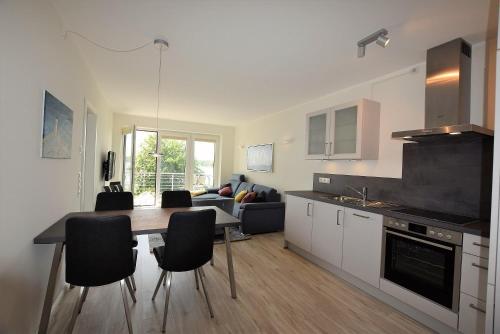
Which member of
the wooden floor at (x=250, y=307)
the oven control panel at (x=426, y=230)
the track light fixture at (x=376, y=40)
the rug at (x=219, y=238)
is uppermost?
the track light fixture at (x=376, y=40)

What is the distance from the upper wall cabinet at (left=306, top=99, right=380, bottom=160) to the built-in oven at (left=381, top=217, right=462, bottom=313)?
1043 millimetres

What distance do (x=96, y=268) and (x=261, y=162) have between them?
4432 mm

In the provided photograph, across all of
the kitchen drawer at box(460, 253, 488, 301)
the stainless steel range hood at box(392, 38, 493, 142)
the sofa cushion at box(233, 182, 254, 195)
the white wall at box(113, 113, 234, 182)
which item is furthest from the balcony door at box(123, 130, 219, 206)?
the kitchen drawer at box(460, 253, 488, 301)

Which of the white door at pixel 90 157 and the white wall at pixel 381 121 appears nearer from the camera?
the white wall at pixel 381 121

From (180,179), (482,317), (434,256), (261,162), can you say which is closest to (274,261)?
(434,256)

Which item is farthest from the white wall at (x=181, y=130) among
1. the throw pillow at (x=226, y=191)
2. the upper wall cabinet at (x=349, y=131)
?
the upper wall cabinet at (x=349, y=131)

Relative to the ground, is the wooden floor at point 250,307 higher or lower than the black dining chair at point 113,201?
lower

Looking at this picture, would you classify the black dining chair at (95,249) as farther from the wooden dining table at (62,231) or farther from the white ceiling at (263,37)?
the white ceiling at (263,37)

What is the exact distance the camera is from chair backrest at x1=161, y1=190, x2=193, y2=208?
295 centimetres

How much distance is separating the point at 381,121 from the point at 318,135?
865 millimetres

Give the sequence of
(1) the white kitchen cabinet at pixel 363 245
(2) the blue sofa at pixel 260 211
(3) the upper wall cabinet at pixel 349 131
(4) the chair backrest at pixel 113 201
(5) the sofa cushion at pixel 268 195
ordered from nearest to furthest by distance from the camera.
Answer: (1) the white kitchen cabinet at pixel 363 245, (4) the chair backrest at pixel 113 201, (3) the upper wall cabinet at pixel 349 131, (2) the blue sofa at pixel 260 211, (5) the sofa cushion at pixel 268 195

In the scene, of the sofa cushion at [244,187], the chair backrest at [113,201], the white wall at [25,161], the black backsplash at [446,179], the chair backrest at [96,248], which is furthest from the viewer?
the sofa cushion at [244,187]

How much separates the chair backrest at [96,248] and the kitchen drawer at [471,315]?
100.0 inches

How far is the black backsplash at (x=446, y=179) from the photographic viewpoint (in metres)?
2.13
